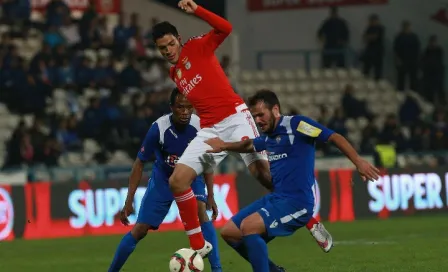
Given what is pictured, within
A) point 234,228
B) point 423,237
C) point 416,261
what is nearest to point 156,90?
point 423,237

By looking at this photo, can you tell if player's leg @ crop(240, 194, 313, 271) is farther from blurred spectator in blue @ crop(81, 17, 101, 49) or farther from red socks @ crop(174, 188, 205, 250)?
blurred spectator in blue @ crop(81, 17, 101, 49)

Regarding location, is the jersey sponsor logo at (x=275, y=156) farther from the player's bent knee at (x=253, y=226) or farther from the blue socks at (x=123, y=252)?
the blue socks at (x=123, y=252)

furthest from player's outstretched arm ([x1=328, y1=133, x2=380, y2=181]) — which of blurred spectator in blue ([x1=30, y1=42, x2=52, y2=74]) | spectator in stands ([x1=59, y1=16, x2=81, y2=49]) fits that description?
spectator in stands ([x1=59, y1=16, x2=81, y2=49])

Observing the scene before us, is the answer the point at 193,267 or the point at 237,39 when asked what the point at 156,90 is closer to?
the point at 237,39

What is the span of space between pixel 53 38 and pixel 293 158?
13.6 m

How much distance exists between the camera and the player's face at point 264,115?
980 centimetres

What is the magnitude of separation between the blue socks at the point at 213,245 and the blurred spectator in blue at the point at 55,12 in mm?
12878

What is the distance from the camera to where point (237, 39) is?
27656mm

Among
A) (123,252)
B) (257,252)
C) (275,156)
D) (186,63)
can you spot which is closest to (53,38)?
(123,252)

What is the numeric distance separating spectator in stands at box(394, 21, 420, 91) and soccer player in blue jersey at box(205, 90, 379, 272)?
56.7 ft

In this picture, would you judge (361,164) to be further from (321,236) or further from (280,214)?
(321,236)

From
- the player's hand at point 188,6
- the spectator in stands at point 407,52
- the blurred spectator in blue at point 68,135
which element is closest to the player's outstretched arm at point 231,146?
the player's hand at point 188,6

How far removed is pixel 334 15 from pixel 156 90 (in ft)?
18.7

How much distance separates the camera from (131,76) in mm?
23109
